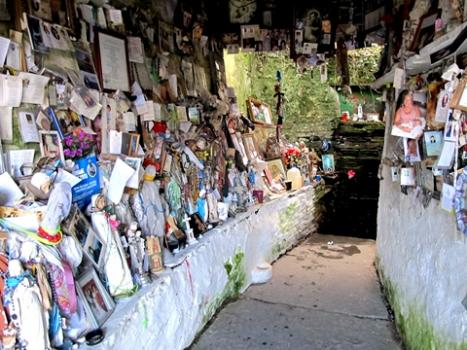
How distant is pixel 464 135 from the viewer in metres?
1.69

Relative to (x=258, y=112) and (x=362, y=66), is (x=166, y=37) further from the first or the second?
(x=362, y=66)

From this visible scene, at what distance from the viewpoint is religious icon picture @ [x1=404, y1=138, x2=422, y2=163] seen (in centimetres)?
248

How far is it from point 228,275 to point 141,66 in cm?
192

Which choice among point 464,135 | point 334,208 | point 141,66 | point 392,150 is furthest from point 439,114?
point 334,208

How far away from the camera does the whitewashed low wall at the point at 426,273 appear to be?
5.84 ft

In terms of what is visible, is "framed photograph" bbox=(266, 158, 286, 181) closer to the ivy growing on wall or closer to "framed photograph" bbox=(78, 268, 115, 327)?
the ivy growing on wall

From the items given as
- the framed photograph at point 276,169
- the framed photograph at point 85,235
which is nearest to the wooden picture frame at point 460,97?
the framed photograph at point 85,235

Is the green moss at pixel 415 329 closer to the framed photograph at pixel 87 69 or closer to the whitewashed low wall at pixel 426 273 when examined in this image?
the whitewashed low wall at pixel 426 273

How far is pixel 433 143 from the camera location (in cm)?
216

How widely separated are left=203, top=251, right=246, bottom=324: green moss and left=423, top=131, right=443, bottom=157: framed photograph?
1.91 metres

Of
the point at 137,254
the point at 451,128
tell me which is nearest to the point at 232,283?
the point at 137,254

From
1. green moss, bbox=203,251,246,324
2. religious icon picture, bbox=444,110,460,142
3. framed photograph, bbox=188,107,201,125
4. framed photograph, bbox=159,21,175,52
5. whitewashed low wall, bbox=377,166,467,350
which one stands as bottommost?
green moss, bbox=203,251,246,324

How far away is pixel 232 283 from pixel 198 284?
30.2 inches

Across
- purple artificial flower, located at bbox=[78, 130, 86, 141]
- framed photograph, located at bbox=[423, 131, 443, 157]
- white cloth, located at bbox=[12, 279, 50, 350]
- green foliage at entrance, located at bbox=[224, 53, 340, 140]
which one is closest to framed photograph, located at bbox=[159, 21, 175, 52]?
purple artificial flower, located at bbox=[78, 130, 86, 141]
